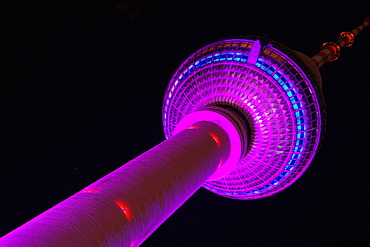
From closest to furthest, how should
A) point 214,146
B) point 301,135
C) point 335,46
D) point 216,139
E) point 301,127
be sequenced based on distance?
point 214,146 < point 216,139 < point 301,127 < point 301,135 < point 335,46

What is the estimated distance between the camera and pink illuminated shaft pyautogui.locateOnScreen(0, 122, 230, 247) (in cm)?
358

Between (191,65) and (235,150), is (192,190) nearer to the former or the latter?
(235,150)

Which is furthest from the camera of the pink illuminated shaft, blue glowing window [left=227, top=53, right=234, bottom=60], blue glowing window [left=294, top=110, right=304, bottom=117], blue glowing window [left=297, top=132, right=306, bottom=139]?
blue glowing window [left=227, top=53, right=234, bottom=60]

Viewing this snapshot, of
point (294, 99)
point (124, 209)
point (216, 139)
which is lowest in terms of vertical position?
point (124, 209)

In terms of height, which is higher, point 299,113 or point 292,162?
point 299,113

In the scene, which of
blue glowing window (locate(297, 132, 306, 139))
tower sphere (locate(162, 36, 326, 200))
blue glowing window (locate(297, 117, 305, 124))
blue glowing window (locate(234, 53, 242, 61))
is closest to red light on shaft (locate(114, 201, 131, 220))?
tower sphere (locate(162, 36, 326, 200))

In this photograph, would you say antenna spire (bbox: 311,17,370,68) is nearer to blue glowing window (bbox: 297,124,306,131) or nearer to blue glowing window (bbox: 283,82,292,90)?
blue glowing window (bbox: 283,82,292,90)

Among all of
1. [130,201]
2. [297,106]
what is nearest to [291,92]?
[297,106]

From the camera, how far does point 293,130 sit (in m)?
9.13

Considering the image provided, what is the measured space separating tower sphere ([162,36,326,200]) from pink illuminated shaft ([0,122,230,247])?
2520 mm

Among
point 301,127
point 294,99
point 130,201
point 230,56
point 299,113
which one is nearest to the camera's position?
point 130,201

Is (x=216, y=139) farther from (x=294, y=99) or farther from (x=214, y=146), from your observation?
(x=294, y=99)

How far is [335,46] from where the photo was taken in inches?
508

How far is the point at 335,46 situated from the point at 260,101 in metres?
7.00
